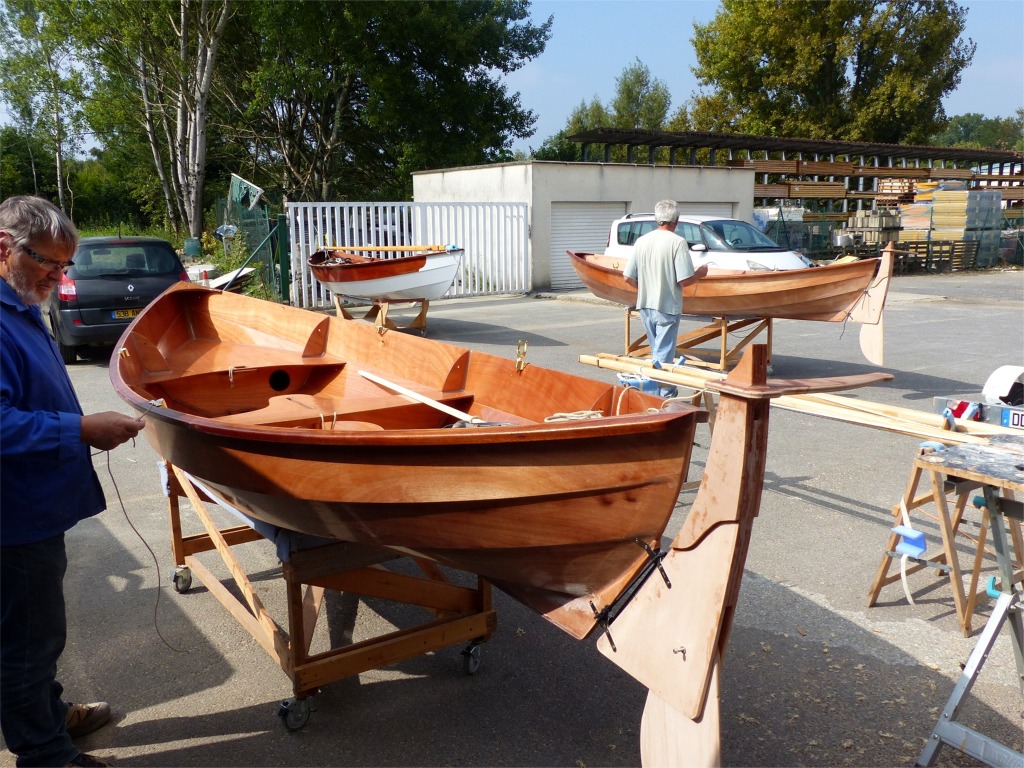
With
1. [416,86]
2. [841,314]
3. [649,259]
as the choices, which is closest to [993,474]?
[649,259]

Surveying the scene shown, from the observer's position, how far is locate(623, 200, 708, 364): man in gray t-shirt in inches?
298

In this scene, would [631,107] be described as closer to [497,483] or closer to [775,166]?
[775,166]

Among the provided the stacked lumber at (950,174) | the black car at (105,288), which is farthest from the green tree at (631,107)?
the black car at (105,288)

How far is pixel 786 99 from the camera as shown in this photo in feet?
127

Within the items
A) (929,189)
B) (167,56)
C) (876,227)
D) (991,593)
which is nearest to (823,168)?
(929,189)

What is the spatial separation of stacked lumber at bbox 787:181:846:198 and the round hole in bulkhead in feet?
81.8

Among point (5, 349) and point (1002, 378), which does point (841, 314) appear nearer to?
point (1002, 378)

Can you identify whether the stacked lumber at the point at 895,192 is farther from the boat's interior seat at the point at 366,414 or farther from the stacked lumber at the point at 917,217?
the boat's interior seat at the point at 366,414

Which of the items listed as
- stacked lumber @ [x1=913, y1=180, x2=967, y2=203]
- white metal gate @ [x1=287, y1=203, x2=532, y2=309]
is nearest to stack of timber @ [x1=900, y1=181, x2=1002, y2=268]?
stacked lumber @ [x1=913, y1=180, x2=967, y2=203]

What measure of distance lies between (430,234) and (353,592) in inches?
607

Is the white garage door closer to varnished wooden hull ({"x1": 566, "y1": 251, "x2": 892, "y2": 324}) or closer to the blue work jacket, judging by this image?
varnished wooden hull ({"x1": 566, "y1": 251, "x2": 892, "y2": 324})

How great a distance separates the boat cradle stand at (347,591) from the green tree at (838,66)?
39001 millimetres

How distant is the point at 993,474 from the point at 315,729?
8.92ft

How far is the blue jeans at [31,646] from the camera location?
265cm
